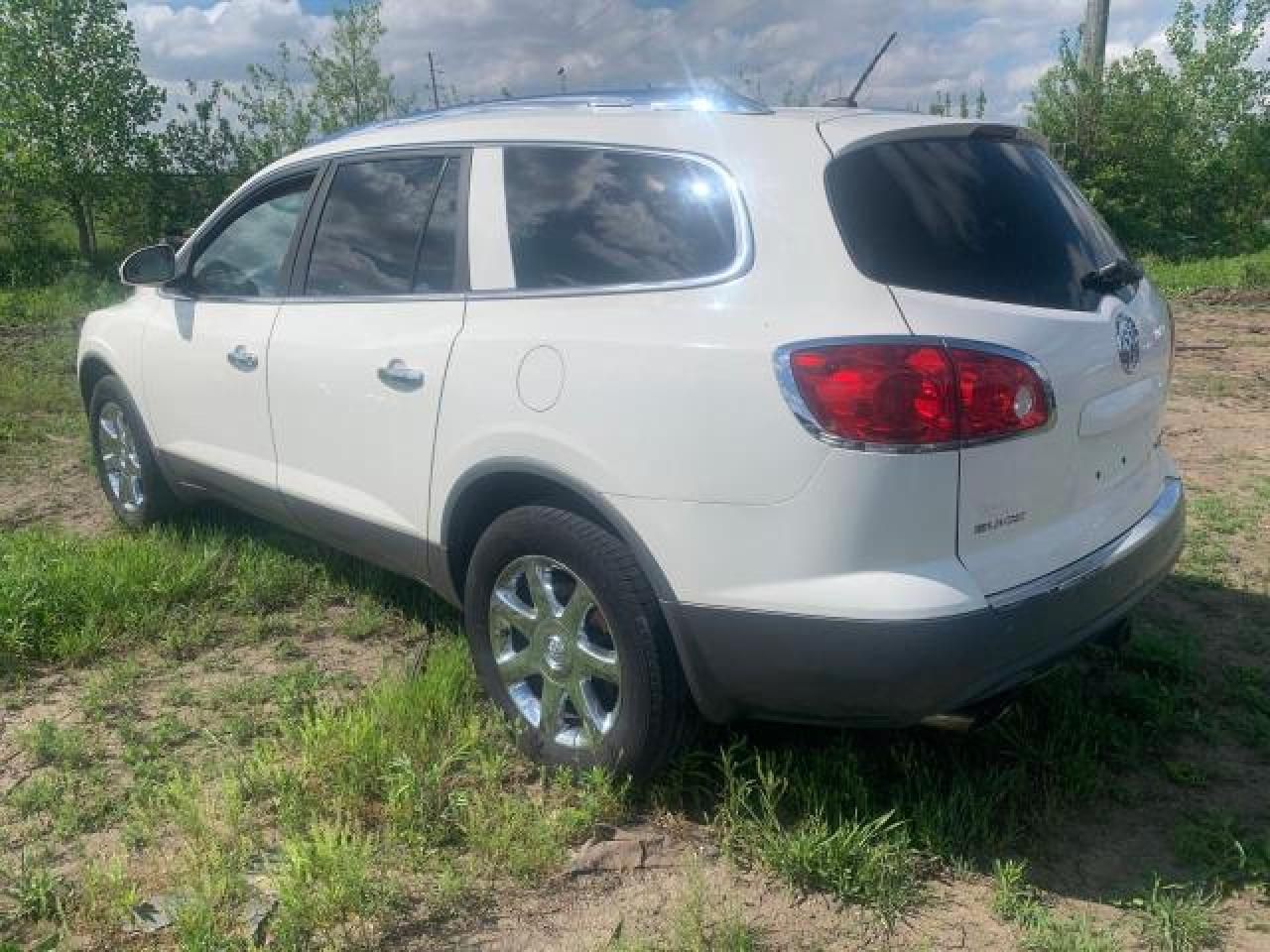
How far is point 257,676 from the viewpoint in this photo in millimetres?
3838

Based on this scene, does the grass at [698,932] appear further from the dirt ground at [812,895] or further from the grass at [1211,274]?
the grass at [1211,274]

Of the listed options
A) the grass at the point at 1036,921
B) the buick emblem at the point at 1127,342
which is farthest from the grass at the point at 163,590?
the buick emblem at the point at 1127,342

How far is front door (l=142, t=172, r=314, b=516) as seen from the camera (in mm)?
4109

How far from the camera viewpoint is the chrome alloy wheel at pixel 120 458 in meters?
5.20

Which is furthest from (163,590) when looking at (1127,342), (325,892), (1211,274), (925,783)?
(1211,274)

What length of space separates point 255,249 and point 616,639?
245 cm

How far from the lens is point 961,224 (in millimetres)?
2705

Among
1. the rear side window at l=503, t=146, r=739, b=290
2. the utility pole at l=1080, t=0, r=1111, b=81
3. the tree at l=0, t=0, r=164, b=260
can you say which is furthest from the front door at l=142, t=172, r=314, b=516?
the utility pole at l=1080, t=0, r=1111, b=81

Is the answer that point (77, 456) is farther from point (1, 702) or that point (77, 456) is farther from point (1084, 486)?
point (1084, 486)

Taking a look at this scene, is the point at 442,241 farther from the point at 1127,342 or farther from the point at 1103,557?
the point at 1103,557

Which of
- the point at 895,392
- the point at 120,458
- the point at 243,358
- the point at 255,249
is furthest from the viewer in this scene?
the point at 120,458

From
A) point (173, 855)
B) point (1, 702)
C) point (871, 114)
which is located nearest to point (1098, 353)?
point (871, 114)

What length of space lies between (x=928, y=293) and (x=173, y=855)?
2.24 metres

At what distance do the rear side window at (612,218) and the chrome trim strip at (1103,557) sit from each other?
0.99 m
